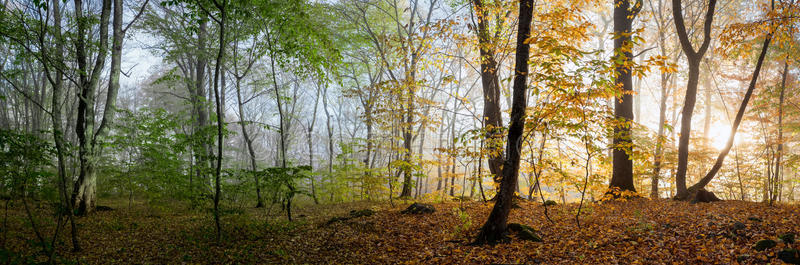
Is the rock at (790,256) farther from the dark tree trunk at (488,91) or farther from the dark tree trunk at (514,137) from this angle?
the dark tree trunk at (488,91)

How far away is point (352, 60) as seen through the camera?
16094 millimetres

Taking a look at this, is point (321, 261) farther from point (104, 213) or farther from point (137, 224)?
point (104, 213)

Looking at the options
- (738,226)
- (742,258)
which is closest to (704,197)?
(738,226)

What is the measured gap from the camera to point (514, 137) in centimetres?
506

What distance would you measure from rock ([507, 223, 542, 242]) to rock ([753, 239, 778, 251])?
2404 mm

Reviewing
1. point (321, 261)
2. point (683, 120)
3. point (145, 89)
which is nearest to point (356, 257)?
point (321, 261)

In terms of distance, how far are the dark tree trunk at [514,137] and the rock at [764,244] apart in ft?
8.99

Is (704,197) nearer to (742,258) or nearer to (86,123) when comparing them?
(742,258)

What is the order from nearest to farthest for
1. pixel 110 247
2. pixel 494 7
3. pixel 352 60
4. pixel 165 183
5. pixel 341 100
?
pixel 110 247 → pixel 494 7 → pixel 165 183 → pixel 352 60 → pixel 341 100

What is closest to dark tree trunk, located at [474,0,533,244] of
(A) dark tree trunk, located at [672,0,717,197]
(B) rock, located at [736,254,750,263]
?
(B) rock, located at [736,254,750,263]

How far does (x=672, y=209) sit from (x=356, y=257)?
6085 millimetres

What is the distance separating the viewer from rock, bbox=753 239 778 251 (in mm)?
3783

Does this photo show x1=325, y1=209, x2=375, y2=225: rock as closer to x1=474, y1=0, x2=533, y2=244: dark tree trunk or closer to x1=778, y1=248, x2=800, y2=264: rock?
x1=474, y1=0, x2=533, y2=244: dark tree trunk

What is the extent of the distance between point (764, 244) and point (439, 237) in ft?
13.5
